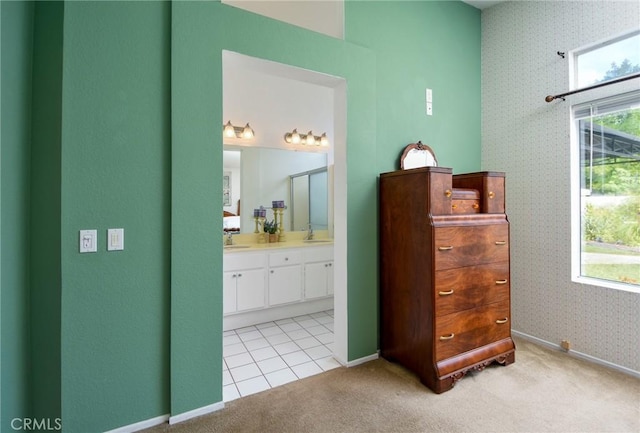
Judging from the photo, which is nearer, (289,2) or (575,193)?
(575,193)

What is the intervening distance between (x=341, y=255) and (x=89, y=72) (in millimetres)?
1938

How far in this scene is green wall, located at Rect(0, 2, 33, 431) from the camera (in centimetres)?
141

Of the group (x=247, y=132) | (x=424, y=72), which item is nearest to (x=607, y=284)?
(x=424, y=72)

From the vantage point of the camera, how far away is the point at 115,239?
5.60ft

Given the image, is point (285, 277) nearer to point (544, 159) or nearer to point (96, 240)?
point (96, 240)

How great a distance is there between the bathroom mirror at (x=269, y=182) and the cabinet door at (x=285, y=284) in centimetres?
72

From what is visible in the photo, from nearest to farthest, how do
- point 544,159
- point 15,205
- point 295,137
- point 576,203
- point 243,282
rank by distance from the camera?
1. point 15,205
2. point 576,203
3. point 544,159
4. point 243,282
5. point 295,137

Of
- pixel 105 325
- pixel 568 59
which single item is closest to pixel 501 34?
pixel 568 59

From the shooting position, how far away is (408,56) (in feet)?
9.15

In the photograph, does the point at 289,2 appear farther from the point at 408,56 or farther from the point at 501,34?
the point at 501,34

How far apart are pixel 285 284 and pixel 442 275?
6.21 feet

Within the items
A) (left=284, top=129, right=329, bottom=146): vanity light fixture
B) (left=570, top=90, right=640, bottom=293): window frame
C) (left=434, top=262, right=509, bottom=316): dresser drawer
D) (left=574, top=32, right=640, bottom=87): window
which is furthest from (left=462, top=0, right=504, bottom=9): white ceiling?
(left=434, top=262, right=509, bottom=316): dresser drawer

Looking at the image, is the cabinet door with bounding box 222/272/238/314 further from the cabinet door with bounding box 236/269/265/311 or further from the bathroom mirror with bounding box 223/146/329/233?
the bathroom mirror with bounding box 223/146/329/233

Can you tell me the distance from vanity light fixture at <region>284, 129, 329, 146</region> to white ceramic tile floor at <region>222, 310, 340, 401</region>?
226cm
